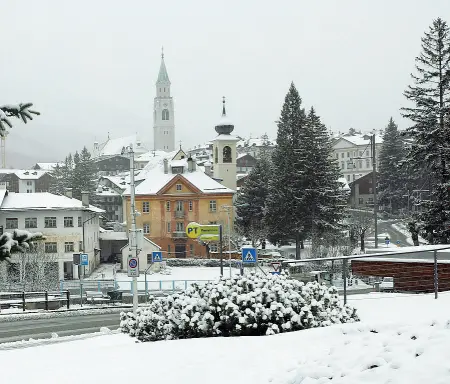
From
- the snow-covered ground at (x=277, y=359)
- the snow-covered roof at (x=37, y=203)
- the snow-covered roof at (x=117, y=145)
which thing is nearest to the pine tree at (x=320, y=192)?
the snow-covered roof at (x=37, y=203)

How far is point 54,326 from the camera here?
26.9 meters

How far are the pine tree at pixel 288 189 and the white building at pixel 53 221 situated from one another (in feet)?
57.0

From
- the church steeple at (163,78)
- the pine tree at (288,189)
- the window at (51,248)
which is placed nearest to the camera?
the window at (51,248)

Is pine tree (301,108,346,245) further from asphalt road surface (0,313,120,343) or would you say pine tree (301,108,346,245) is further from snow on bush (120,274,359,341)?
snow on bush (120,274,359,341)

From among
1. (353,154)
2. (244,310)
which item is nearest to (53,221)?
(244,310)

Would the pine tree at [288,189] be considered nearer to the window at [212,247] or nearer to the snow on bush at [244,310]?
the window at [212,247]

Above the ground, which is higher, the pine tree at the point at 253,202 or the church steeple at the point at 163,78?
the church steeple at the point at 163,78

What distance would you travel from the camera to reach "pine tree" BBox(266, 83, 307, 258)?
199 feet

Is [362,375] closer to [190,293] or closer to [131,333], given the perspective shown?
[190,293]

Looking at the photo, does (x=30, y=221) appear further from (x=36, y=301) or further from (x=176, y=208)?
(x=36, y=301)

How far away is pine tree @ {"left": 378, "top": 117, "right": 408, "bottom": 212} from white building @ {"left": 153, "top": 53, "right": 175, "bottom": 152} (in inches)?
4162

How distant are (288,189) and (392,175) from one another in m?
36.6

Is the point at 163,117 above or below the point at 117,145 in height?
above

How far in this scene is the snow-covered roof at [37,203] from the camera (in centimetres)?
5812
